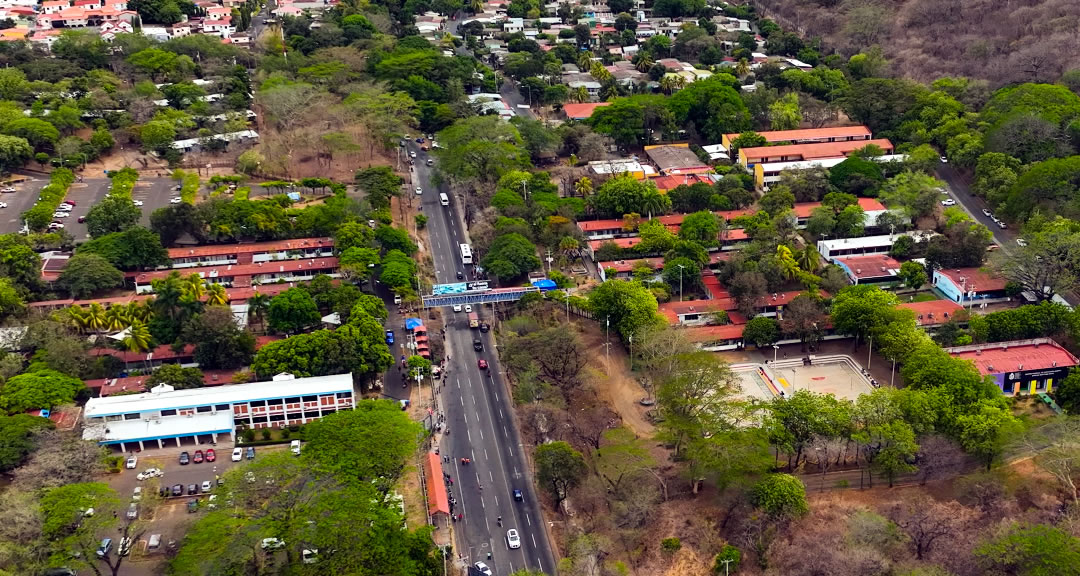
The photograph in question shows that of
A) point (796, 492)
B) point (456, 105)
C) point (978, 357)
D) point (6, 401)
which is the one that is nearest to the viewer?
point (796, 492)

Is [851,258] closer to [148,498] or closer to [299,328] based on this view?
[299,328]

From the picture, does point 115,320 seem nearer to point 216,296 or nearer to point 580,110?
point 216,296

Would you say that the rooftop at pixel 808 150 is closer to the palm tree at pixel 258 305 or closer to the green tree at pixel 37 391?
the palm tree at pixel 258 305

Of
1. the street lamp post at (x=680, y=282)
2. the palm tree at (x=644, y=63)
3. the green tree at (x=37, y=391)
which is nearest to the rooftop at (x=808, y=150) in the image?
the street lamp post at (x=680, y=282)

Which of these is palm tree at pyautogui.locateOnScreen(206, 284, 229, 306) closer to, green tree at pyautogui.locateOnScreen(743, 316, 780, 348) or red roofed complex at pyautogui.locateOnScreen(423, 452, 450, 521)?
red roofed complex at pyautogui.locateOnScreen(423, 452, 450, 521)

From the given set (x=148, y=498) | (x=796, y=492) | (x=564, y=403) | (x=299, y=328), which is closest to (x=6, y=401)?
(x=148, y=498)

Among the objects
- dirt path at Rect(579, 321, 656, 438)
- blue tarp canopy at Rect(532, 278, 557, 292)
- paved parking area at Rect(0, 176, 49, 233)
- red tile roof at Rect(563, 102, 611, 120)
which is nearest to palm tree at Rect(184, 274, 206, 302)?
blue tarp canopy at Rect(532, 278, 557, 292)
